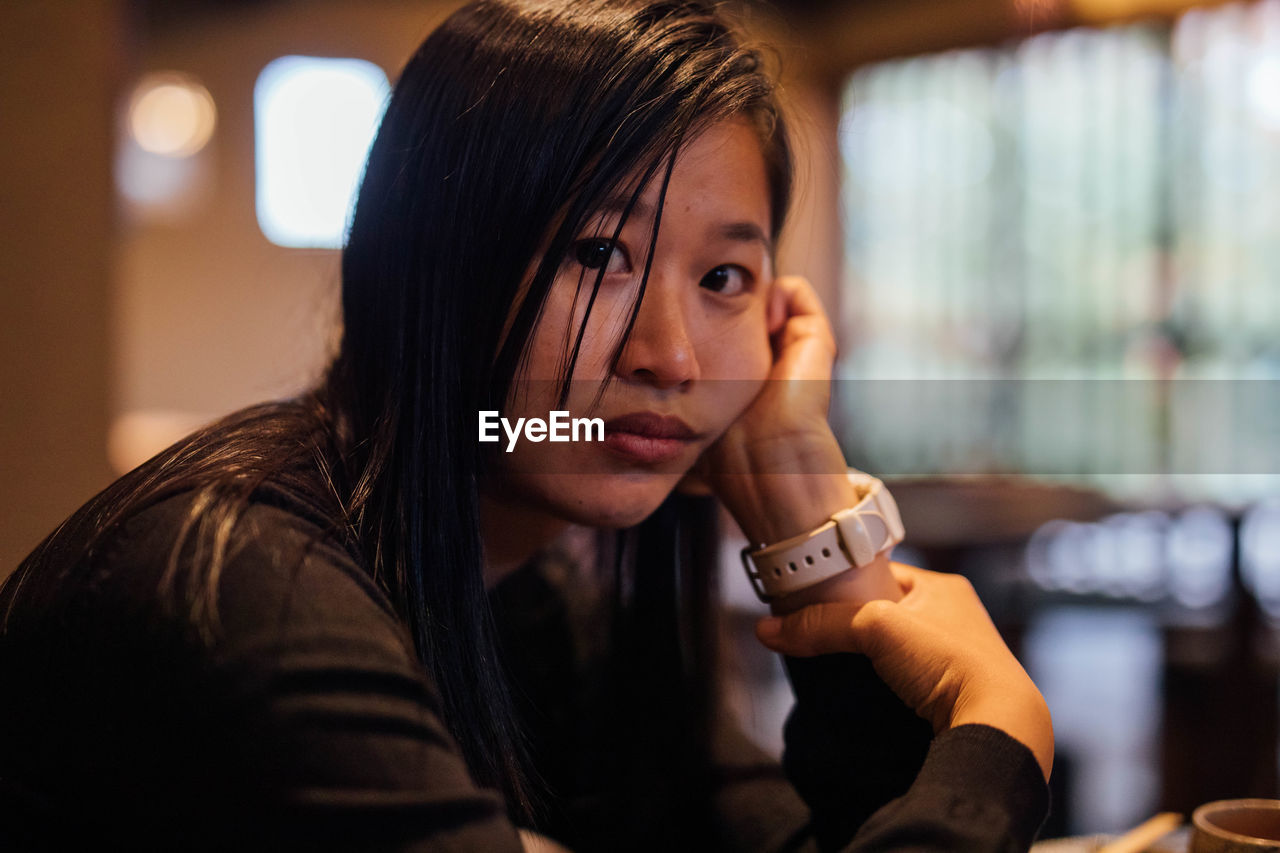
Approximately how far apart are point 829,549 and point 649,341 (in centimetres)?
27

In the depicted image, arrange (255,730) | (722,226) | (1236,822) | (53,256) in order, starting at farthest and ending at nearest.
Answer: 1. (53,256)
2. (722,226)
3. (1236,822)
4. (255,730)

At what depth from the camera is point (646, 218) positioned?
31.2 inches

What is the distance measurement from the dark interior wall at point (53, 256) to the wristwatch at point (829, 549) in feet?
3.75

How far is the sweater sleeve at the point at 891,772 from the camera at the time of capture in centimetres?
64

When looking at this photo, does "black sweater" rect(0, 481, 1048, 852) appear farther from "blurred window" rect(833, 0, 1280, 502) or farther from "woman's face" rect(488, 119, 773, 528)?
"blurred window" rect(833, 0, 1280, 502)

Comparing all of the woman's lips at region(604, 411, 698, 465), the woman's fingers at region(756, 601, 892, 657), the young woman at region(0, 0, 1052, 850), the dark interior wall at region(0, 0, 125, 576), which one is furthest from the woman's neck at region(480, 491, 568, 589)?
the dark interior wall at region(0, 0, 125, 576)

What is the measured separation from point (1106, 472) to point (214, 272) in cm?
455

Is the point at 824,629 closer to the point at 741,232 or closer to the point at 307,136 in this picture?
the point at 741,232

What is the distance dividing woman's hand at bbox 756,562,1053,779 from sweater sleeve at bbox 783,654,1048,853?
0.03m

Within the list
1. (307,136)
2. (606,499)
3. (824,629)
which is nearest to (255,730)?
(606,499)

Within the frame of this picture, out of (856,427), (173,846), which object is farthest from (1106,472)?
(173,846)

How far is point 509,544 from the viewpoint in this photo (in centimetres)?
100

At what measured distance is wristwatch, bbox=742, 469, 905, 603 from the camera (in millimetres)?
893

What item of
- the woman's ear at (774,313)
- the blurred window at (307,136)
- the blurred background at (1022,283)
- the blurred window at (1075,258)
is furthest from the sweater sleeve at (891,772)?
the blurred window at (307,136)
